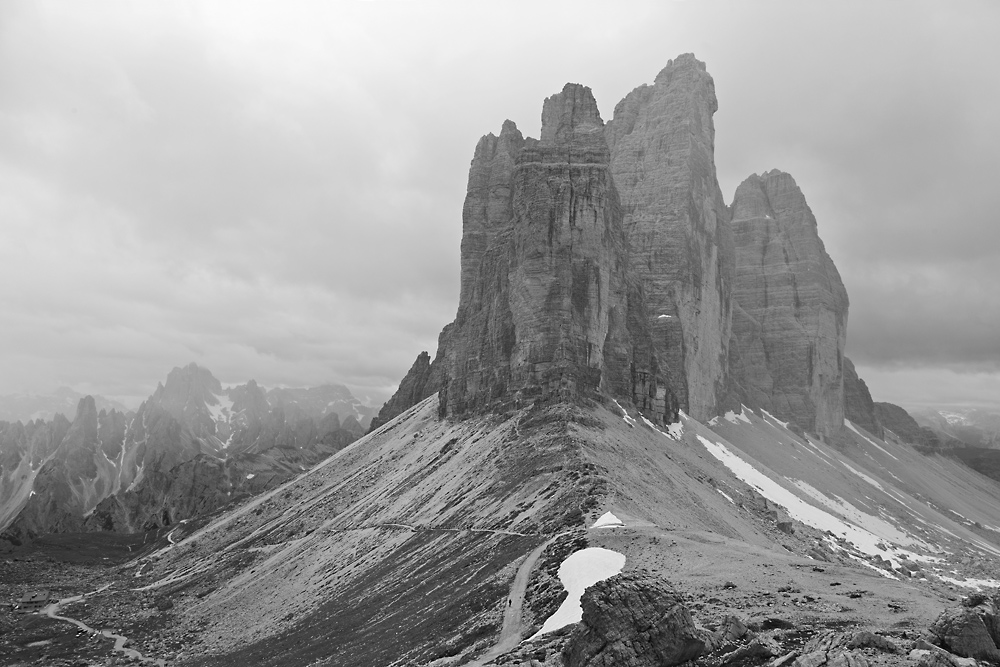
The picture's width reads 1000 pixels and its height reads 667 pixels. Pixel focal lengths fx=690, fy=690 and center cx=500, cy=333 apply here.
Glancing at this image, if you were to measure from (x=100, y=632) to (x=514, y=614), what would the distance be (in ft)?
187

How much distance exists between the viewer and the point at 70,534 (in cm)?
16700

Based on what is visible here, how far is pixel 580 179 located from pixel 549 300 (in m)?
23.1

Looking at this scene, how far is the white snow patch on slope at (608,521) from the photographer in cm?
5357

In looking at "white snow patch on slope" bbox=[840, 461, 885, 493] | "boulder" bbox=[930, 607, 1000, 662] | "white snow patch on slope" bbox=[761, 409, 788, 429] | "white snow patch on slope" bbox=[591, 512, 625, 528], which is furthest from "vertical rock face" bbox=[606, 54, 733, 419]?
"boulder" bbox=[930, 607, 1000, 662]

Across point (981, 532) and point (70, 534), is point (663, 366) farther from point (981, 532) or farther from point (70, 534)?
point (70, 534)

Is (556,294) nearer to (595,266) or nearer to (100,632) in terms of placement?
(595,266)

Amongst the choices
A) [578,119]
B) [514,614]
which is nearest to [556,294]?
[578,119]

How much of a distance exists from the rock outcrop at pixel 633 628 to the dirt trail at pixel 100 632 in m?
51.9

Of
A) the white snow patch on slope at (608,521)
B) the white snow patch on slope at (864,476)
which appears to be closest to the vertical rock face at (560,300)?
the white snow patch on slope at (608,521)

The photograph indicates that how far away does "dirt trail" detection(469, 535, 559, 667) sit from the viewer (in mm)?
36000

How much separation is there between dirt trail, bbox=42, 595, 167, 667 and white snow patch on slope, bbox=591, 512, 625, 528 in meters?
42.1

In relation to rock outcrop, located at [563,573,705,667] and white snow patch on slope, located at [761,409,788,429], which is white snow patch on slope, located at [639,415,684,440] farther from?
rock outcrop, located at [563,573,705,667]

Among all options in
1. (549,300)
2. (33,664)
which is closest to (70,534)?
(33,664)

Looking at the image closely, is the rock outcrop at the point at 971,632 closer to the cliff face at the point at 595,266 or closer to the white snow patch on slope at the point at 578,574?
the white snow patch on slope at the point at 578,574
